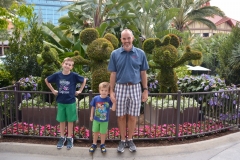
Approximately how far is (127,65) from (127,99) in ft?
1.70

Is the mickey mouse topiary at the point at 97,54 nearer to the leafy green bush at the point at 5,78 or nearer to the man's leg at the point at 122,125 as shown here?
the man's leg at the point at 122,125

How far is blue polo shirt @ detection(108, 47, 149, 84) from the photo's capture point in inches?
141

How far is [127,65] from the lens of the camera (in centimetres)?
359

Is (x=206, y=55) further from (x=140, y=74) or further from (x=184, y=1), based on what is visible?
(x=140, y=74)

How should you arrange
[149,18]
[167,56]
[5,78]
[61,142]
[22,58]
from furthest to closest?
[149,18], [5,78], [22,58], [167,56], [61,142]

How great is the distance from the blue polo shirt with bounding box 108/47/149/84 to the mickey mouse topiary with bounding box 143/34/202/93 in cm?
184

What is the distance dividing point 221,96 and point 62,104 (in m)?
3.34

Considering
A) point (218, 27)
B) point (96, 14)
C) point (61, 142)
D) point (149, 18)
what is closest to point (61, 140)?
point (61, 142)

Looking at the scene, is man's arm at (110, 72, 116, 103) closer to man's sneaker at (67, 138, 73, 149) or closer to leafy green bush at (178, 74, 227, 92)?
man's sneaker at (67, 138, 73, 149)

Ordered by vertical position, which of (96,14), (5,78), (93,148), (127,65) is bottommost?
(93,148)

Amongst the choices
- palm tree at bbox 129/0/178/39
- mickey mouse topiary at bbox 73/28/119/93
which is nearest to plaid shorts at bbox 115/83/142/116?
mickey mouse topiary at bbox 73/28/119/93

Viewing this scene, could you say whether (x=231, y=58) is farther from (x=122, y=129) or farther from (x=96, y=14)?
(x=122, y=129)

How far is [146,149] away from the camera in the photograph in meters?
3.96

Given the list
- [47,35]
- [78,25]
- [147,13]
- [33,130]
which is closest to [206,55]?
[147,13]
